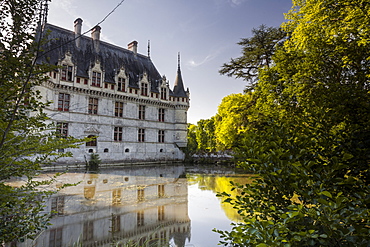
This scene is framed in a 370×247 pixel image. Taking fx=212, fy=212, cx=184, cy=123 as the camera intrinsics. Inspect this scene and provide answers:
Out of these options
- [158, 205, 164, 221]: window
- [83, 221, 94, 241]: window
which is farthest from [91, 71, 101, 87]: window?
[83, 221, 94, 241]: window

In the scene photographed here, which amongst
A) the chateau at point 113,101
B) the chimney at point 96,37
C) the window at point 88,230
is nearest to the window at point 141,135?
the chateau at point 113,101

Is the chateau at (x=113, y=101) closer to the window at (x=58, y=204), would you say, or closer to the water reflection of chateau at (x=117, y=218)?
the window at (x=58, y=204)

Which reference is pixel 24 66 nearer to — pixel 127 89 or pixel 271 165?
pixel 271 165

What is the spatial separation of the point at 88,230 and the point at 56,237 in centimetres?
71

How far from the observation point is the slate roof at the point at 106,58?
72.8 feet

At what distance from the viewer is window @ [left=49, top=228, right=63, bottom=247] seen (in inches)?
180

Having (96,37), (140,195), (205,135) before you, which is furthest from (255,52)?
(205,135)

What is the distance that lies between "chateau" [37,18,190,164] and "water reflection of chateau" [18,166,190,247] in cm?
1265

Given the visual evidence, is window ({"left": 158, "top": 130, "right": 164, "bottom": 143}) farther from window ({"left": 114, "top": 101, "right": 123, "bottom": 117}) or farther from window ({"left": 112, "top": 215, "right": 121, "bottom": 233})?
window ({"left": 112, "top": 215, "right": 121, "bottom": 233})

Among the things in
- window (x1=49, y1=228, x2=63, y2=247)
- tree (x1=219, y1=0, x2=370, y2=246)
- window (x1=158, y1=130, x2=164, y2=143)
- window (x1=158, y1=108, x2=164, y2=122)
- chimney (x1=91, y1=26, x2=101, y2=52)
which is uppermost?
chimney (x1=91, y1=26, x2=101, y2=52)

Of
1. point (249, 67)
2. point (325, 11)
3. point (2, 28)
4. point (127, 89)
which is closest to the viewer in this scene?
point (2, 28)

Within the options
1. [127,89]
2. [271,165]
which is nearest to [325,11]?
[271,165]

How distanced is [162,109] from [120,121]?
657cm

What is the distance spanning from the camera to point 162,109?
96.3ft
